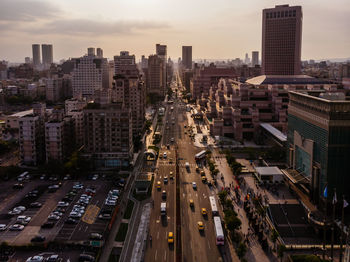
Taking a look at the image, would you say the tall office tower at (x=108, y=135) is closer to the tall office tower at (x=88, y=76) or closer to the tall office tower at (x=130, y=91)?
the tall office tower at (x=130, y=91)

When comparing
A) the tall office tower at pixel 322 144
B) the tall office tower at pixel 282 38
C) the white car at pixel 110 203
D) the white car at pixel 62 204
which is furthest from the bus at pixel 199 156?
the tall office tower at pixel 282 38

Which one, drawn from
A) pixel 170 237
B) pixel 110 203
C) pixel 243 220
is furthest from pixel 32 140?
pixel 243 220

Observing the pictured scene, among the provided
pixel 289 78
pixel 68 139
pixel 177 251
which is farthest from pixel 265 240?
pixel 289 78

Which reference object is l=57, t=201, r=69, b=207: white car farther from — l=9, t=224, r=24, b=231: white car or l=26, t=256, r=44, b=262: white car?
l=26, t=256, r=44, b=262: white car

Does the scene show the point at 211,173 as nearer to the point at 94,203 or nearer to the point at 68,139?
the point at 94,203

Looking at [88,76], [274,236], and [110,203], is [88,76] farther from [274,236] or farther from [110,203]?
[274,236]

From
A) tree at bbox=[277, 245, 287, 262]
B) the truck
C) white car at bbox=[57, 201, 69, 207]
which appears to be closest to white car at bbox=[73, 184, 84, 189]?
white car at bbox=[57, 201, 69, 207]

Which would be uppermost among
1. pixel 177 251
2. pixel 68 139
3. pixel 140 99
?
pixel 140 99
